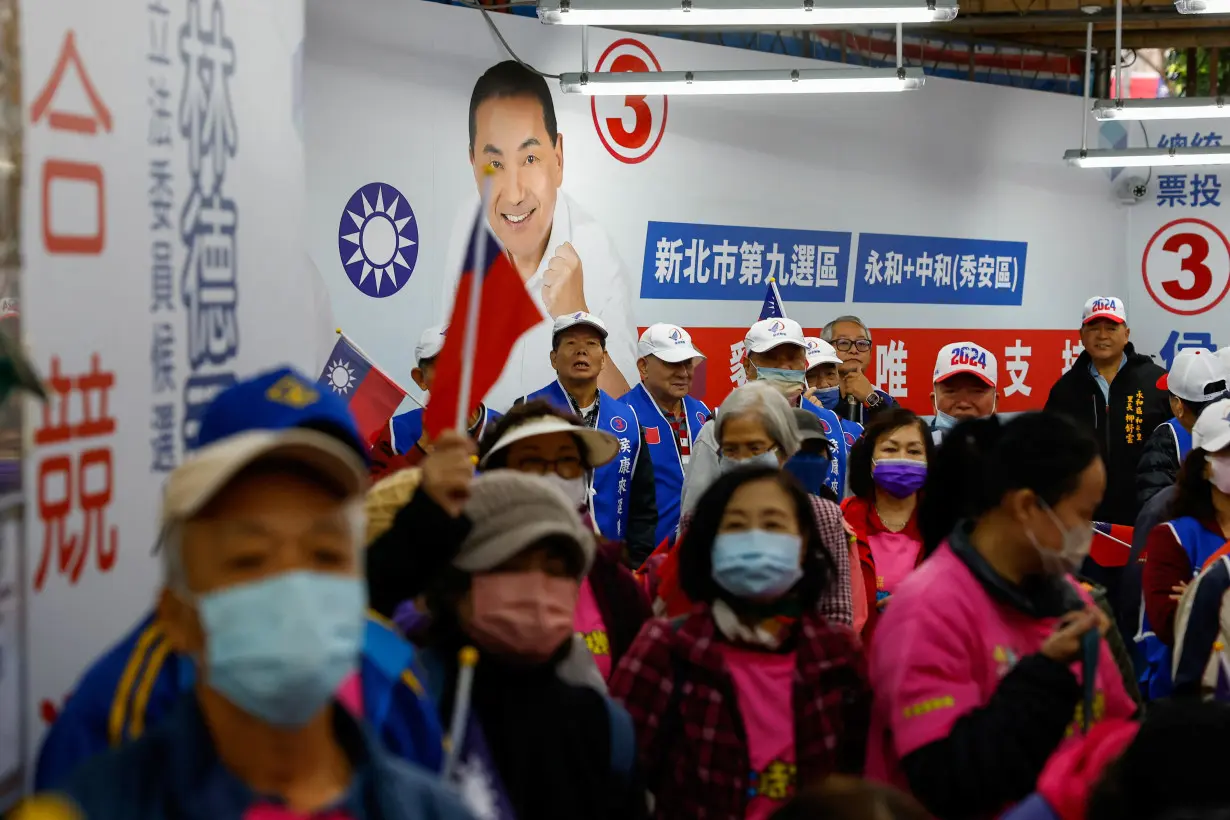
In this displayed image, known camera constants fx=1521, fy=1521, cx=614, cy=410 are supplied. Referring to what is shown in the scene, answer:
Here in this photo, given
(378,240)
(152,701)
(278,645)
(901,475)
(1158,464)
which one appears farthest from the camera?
(378,240)

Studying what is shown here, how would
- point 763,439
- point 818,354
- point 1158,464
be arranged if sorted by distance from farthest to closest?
1. point 818,354
2. point 1158,464
3. point 763,439

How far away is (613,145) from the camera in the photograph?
8.66 metres

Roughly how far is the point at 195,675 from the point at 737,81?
6.66m

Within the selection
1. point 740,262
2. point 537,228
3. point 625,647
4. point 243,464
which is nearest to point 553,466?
point 625,647

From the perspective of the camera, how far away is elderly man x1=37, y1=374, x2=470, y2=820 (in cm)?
141

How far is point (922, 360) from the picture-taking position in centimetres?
1063

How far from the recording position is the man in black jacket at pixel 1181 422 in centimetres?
605

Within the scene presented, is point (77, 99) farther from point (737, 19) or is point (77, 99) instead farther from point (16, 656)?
point (737, 19)

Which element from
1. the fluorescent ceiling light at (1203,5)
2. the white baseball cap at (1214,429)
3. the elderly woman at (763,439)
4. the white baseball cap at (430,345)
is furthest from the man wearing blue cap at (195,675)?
the fluorescent ceiling light at (1203,5)

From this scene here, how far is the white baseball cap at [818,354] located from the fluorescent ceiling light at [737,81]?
1530 millimetres

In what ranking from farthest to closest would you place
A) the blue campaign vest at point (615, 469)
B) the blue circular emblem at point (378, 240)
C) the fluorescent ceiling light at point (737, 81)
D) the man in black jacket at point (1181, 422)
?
the fluorescent ceiling light at point (737, 81)
the blue circular emblem at point (378, 240)
the man in black jacket at point (1181, 422)
the blue campaign vest at point (615, 469)

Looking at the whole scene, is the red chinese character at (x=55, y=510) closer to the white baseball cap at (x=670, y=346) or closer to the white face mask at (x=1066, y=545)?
the white face mask at (x=1066, y=545)

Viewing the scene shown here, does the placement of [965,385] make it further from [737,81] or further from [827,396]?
[737,81]

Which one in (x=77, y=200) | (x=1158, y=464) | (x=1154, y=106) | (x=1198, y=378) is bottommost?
(x=1158, y=464)
